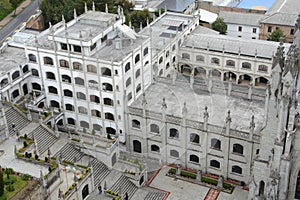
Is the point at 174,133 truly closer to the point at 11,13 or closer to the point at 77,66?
the point at 77,66

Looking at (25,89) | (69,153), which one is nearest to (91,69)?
(69,153)

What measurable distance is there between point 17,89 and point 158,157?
82.8 feet

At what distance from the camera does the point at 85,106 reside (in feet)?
238

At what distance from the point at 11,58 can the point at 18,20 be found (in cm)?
3940

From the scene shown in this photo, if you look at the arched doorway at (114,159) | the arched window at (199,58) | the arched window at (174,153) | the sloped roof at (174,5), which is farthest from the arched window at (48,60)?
the sloped roof at (174,5)

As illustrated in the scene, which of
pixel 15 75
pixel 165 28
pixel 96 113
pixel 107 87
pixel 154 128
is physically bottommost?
pixel 154 128

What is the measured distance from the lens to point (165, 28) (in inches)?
3659

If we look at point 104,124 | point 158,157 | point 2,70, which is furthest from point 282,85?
point 2,70

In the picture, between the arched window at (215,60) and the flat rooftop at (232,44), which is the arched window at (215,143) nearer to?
the flat rooftop at (232,44)

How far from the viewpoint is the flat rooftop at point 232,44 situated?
89000 mm

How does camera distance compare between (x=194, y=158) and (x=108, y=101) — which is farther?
(x=108, y=101)

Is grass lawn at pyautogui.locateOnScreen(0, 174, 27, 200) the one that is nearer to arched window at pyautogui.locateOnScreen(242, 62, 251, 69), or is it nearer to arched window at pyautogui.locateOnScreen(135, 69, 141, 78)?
arched window at pyautogui.locateOnScreen(135, 69, 141, 78)

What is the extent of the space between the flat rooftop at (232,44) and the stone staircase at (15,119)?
121 ft

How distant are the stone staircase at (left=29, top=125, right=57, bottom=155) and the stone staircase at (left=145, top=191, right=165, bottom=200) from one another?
53.5 ft
